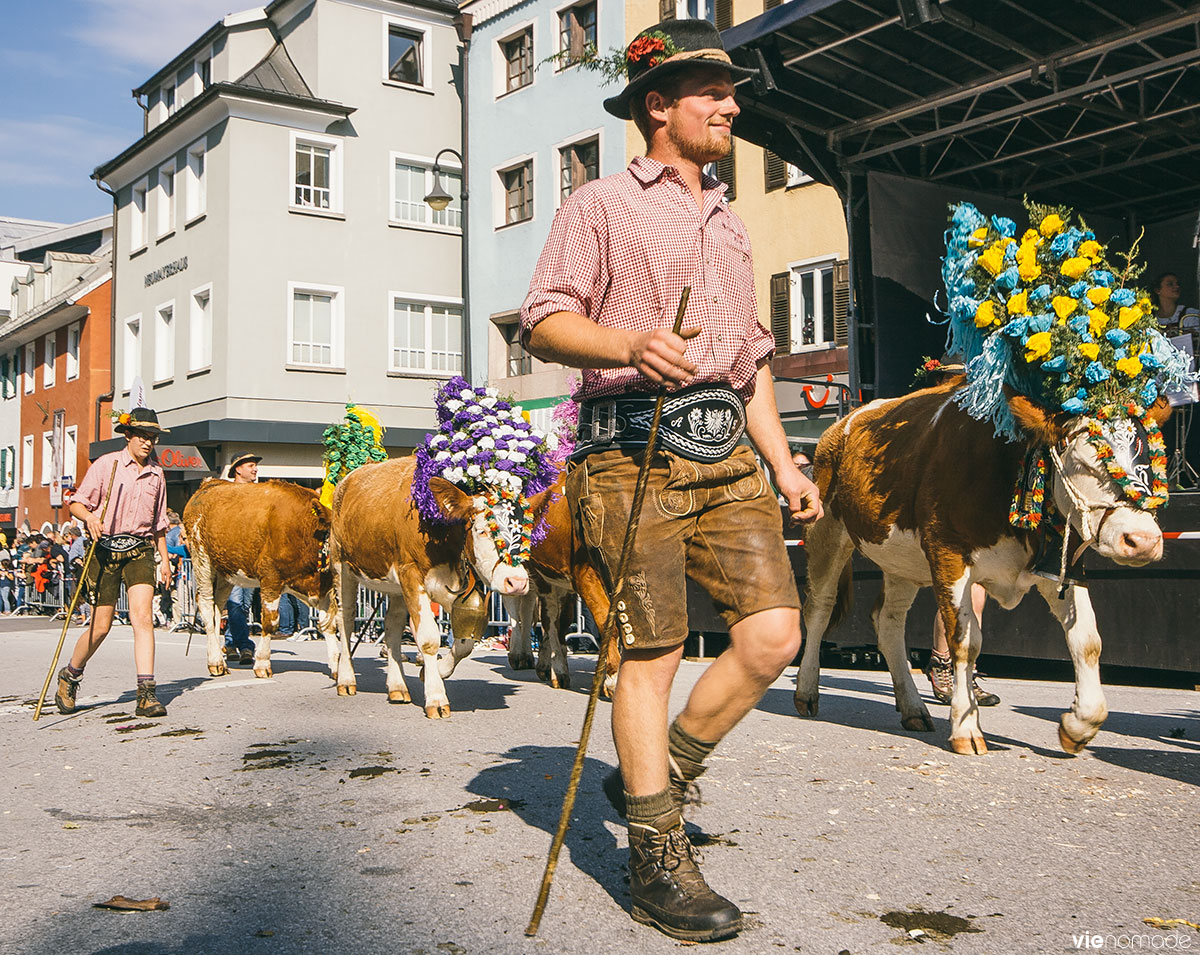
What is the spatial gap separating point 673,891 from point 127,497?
6271 millimetres

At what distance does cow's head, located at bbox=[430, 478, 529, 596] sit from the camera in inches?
310

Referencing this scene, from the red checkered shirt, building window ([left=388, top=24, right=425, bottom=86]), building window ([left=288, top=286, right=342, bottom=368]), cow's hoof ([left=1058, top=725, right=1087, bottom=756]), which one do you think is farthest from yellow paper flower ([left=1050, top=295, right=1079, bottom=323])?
building window ([left=388, top=24, right=425, bottom=86])

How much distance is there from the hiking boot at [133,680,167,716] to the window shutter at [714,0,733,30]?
18.4 meters


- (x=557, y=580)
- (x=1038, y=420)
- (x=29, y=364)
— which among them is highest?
(x=29, y=364)

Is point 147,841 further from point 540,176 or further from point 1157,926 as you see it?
point 540,176

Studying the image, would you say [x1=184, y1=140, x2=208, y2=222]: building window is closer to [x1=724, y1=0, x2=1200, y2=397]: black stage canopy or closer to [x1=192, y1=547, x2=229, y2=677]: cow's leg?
[x1=192, y1=547, x2=229, y2=677]: cow's leg

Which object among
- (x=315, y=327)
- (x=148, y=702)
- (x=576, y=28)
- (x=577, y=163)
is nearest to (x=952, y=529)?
(x=148, y=702)

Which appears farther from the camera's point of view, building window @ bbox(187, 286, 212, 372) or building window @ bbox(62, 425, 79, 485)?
building window @ bbox(62, 425, 79, 485)

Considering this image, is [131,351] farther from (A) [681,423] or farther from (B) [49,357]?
(A) [681,423]

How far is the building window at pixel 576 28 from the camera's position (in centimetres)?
2609

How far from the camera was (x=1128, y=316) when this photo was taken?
5559 mm

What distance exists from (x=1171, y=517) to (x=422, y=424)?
23.2 m

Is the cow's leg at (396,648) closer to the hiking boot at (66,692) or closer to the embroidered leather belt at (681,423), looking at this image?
the hiking boot at (66,692)

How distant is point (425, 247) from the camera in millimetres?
30609
